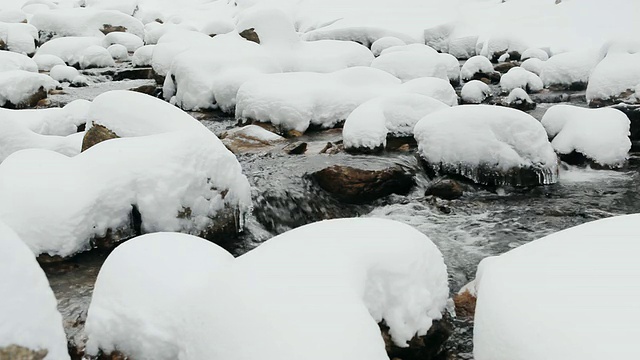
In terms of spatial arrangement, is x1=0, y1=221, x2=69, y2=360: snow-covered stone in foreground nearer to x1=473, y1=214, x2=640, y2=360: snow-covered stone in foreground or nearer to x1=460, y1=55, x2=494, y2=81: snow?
x1=473, y1=214, x2=640, y2=360: snow-covered stone in foreground

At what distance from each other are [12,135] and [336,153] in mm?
4452

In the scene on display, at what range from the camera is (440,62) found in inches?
568

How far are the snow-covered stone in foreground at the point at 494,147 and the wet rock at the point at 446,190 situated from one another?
388 millimetres

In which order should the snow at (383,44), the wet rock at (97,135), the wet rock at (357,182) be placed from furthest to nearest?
the snow at (383,44) → the wet rock at (357,182) → the wet rock at (97,135)

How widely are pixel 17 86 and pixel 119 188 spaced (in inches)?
321

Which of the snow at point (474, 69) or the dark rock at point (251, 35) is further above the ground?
the dark rock at point (251, 35)

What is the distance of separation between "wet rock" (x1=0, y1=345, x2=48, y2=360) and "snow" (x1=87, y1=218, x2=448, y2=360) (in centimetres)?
72

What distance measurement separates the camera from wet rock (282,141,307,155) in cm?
827

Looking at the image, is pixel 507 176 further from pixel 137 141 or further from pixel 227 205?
pixel 137 141

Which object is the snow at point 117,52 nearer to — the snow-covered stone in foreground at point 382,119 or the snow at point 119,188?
the snow-covered stone in foreground at point 382,119

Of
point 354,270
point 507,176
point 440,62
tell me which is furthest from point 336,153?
point 440,62

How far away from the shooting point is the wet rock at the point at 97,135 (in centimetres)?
604

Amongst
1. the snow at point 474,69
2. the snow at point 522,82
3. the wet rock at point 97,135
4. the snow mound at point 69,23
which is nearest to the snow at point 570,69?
the snow at point 522,82

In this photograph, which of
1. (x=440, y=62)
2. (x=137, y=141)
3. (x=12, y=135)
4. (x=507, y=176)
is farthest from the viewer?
(x=440, y=62)
